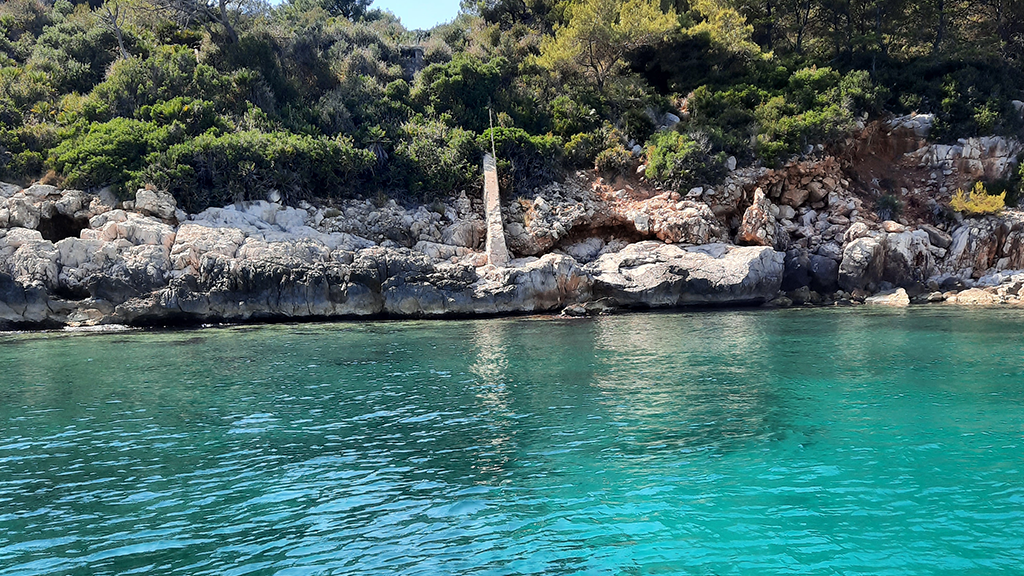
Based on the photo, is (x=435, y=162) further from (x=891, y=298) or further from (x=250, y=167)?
(x=891, y=298)

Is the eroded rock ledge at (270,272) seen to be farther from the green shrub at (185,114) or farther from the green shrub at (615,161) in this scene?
the green shrub at (615,161)

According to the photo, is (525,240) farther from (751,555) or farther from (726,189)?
(751,555)

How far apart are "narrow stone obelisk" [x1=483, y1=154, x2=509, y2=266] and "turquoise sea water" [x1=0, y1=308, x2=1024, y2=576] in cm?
832

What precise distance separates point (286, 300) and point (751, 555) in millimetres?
19805

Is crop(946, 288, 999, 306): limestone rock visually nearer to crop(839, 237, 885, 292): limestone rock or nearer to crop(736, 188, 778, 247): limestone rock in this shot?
crop(839, 237, 885, 292): limestone rock

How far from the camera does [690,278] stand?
24625 millimetres

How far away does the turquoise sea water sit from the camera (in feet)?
21.2

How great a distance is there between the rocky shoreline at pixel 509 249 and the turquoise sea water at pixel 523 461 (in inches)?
227

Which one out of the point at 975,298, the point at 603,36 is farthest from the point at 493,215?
the point at 975,298

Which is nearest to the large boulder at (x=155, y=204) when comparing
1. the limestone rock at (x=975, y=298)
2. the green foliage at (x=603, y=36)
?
the green foliage at (x=603, y=36)

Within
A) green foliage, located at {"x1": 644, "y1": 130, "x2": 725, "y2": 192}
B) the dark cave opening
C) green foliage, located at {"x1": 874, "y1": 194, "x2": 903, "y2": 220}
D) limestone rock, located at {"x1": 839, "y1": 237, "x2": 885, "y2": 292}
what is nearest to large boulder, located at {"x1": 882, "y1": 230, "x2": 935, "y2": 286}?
limestone rock, located at {"x1": 839, "y1": 237, "x2": 885, "y2": 292}

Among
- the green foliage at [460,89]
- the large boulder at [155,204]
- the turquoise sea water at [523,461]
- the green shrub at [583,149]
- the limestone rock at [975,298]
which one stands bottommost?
the turquoise sea water at [523,461]

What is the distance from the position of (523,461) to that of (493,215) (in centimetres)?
1898

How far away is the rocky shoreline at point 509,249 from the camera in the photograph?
74.2ft
